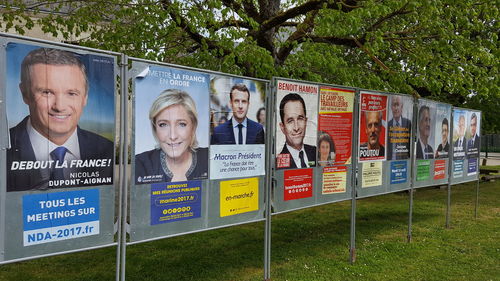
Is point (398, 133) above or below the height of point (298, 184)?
above

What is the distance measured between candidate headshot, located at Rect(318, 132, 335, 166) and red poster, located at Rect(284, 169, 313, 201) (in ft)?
0.93

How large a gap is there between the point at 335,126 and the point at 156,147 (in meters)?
2.80

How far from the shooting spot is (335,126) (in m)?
5.78

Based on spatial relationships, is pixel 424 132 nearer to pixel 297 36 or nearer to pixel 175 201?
pixel 297 36

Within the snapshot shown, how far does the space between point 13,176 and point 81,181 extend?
482 millimetres

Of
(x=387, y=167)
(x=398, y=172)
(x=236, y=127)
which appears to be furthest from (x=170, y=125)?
(x=398, y=172)

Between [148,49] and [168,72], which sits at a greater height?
[148,49]

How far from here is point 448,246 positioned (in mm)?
7238

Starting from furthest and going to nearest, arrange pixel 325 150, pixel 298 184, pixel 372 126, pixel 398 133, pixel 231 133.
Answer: pixel 398 133 < pixel 372 126 < pixel 325 150 < pixel 298 184 < pixel 231 133

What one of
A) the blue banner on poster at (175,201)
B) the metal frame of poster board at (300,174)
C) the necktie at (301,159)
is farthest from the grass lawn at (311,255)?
the blue banner on poster at (175,201)

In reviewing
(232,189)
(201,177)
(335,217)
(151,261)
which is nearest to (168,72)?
(201,177)

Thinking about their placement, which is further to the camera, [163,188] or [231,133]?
[231,133]

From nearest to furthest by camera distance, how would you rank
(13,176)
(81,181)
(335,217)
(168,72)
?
1. (13,176)
2. (81,181)
3. (168,72)
4. (335,217)

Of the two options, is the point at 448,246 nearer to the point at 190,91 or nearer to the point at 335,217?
the point at 335,217
